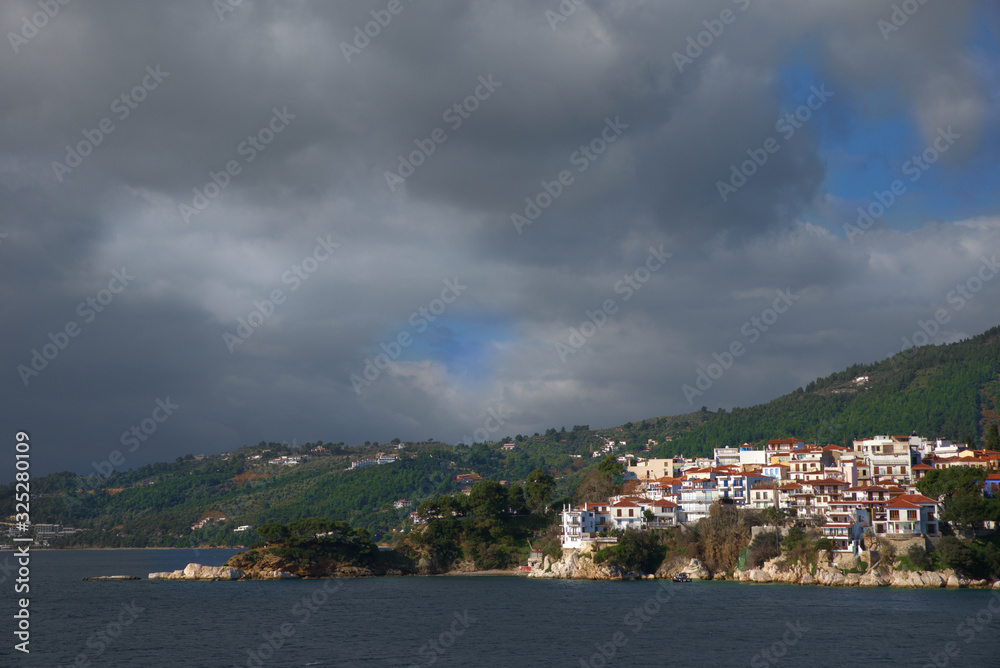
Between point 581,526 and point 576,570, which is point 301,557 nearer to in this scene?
point 576,570

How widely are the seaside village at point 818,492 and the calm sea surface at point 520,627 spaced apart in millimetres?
8250

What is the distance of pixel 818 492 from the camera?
78500 mm

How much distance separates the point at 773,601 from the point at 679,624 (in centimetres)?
1193

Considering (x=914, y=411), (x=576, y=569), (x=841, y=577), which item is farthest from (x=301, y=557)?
(x=914, y=411)

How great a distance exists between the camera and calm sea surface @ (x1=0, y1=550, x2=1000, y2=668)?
133ft

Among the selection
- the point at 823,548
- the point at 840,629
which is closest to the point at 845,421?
the point at 823,548

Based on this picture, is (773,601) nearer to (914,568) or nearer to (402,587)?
(914,568)

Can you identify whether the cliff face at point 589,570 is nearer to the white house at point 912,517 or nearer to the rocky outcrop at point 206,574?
the white house at point 912,517

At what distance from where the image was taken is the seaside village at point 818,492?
69.8m

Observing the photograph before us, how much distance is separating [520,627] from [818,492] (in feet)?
132

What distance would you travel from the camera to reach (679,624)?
49500 mm

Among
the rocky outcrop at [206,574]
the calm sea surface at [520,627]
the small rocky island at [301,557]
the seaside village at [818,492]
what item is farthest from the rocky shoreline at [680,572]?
the calm sea surface at [520,627]

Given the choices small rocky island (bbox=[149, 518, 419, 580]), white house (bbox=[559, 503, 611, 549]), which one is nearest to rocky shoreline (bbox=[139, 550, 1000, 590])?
small rocky island (bbox=[149, 518, 419, 580])

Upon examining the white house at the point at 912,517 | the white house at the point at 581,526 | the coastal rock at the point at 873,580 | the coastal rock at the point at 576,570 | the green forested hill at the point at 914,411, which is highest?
the green forested hill at the point at 914,411
